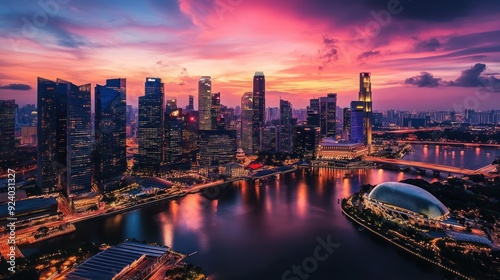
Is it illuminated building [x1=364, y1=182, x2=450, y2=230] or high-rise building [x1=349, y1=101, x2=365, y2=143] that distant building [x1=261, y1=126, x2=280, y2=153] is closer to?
high-rise building [x1=349, y1=101, x2=365, y2=143]

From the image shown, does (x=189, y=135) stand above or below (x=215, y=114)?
below

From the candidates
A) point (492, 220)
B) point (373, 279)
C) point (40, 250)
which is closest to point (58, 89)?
point (40, 250)

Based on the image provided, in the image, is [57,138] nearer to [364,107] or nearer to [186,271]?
[186,271]

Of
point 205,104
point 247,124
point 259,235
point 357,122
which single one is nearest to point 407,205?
point 259,235

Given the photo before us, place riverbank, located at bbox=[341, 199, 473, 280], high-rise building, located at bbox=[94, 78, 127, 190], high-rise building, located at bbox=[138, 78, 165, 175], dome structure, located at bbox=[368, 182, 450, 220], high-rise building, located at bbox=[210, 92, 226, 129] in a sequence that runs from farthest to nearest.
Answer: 1. high-rise building, located at bbox=[210, 92, 226, 129]
2. high-rise building, located at bbox=[138, 78, 165, 175]
3. high-rise building, located at bbox=[94, 78, 127, 190]
4. dome structure, located at bbox=[368, 182, 450, 220]
5. riverbank, located at bbox=[341, 199, 473, 280]

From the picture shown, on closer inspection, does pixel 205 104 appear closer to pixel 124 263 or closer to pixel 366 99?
pixel 366 99

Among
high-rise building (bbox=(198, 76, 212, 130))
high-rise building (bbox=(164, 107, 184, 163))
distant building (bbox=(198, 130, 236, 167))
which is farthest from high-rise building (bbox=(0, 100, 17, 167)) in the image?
high-rise building (bbox=(198, 76, 212, 130))

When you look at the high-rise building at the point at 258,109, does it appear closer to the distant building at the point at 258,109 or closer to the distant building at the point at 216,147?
the distant building at the point at 258,109
